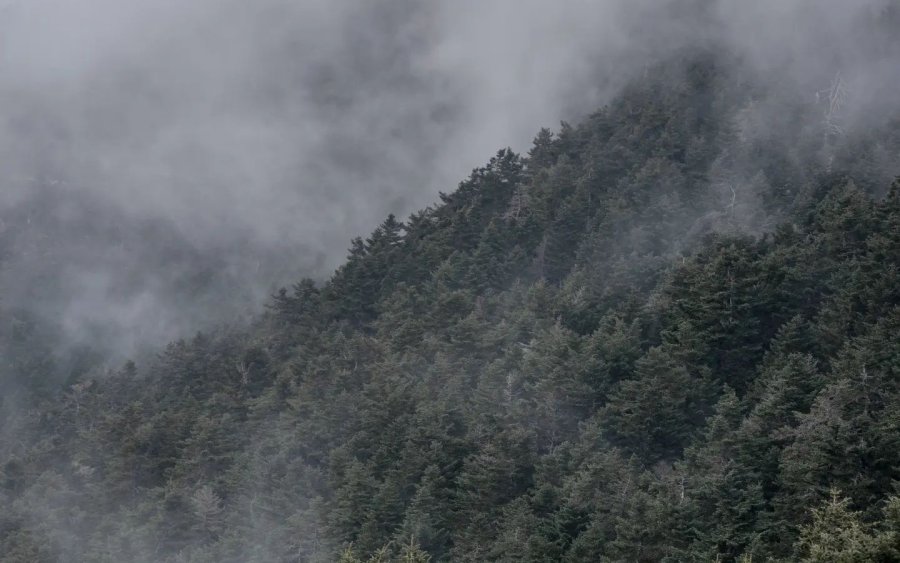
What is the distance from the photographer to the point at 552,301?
55.8 m

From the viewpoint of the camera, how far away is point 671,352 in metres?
44.0

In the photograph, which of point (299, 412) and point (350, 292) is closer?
point (299, 412)

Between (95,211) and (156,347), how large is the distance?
140ft

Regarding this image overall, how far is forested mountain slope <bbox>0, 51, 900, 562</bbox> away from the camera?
34094mm

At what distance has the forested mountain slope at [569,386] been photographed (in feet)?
112

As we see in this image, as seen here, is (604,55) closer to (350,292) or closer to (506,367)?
(350,292)

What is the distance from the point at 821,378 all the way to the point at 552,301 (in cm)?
2108

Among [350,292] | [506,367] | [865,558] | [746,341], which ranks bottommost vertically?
[865,558]

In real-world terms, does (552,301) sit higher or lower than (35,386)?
lower

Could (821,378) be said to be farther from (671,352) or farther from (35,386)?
(35,386)

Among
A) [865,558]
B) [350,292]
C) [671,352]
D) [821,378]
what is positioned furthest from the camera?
[350,292]

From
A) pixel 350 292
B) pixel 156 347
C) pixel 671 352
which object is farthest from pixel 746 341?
pixel 156 347

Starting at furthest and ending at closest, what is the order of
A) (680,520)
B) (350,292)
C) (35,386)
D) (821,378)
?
1. (35,386)
2. (350,292)
3. (821,378)
4. (680,520)

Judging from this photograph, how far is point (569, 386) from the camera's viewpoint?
150 feet
